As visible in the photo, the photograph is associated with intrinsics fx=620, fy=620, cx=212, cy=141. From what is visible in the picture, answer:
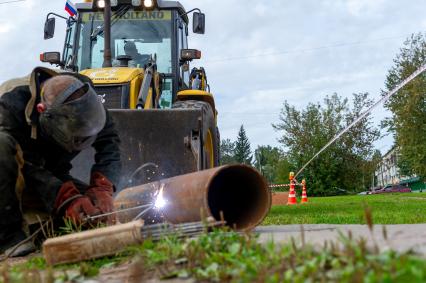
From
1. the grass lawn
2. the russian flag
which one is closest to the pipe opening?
the grass lawn

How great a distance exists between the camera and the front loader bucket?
6484 millimetres

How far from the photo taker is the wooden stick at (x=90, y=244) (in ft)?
10.5

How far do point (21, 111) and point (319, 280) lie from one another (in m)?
3.09

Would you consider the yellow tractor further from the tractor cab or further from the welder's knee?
the welder's knee

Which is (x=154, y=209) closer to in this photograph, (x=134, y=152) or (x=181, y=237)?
(x=181, y=237)

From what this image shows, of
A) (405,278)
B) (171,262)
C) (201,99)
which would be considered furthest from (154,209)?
(201,99)

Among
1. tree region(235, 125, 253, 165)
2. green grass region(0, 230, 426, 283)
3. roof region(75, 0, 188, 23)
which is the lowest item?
green grass region(0, 230, 426, 283)

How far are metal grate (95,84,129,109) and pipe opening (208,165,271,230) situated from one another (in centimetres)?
294

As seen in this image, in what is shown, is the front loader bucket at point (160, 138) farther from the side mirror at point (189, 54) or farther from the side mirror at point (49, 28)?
the side mirror at point (49, 28)

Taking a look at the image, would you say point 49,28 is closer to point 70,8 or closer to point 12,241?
point 70,8

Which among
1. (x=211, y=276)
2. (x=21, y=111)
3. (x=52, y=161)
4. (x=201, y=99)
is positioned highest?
(x=201, y=99)

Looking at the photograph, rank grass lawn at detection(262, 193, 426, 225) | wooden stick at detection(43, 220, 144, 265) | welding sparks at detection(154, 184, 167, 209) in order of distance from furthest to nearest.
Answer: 1. grass lawn at detection(262, 193, 426, 225)
2. welding sparks at detection(154, 184, 167, 209)
3. wooden stick at detection(43, 220, 144, 265)

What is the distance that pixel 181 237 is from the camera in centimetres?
320

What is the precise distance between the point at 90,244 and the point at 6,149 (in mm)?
1479
